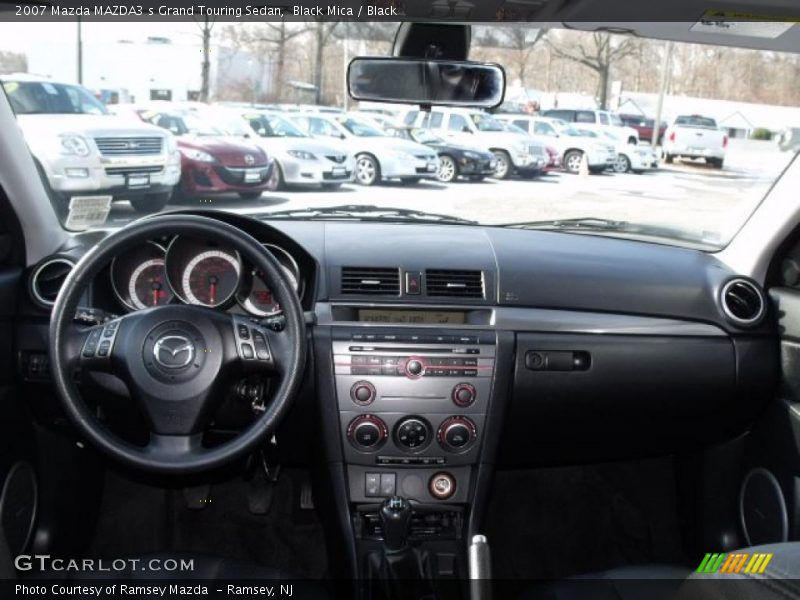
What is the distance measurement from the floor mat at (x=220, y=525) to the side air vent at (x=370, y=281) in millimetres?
991

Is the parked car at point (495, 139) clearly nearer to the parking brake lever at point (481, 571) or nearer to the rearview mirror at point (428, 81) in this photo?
the rearview mirror at point (428, 81)

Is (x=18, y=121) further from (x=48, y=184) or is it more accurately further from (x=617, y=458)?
(x=617, y=458)

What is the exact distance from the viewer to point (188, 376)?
2.60 metres

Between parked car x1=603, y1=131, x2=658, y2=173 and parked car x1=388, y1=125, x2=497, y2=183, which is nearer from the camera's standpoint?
parked car x1=388, y1=125, x2=497, y2=183

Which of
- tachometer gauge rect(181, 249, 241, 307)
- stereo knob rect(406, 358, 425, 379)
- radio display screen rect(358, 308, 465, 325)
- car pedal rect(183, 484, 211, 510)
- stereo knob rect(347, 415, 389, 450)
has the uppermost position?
tachometer gauge rect(181, 249, 241, 307)

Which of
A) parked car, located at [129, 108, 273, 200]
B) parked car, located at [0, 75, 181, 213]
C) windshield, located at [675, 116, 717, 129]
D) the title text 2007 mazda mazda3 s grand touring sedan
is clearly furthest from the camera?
windshield, located at [675, 116, 717, 129]

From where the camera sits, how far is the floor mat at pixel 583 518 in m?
3.89

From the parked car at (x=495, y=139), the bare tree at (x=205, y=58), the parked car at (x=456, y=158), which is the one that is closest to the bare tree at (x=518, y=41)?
the parked car at (x=495, y=139)

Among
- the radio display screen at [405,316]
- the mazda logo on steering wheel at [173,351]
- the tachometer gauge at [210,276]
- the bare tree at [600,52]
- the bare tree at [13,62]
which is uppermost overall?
the bare tree at [600,52]

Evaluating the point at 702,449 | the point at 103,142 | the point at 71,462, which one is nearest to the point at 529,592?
the point at 702,449

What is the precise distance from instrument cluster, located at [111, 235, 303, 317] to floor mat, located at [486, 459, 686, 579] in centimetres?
166

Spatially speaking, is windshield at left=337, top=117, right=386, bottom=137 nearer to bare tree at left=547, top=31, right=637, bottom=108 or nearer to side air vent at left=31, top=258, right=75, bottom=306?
bare tree at left=547, top=31, right=637, bottom=108

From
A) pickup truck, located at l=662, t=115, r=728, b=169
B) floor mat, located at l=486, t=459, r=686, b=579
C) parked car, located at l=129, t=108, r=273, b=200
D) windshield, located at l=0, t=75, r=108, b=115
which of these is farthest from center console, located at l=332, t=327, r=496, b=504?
pickup truck, located at l=662, t=115, r=728, b=169

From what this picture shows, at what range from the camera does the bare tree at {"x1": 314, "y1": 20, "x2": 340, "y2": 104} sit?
11.3ft
